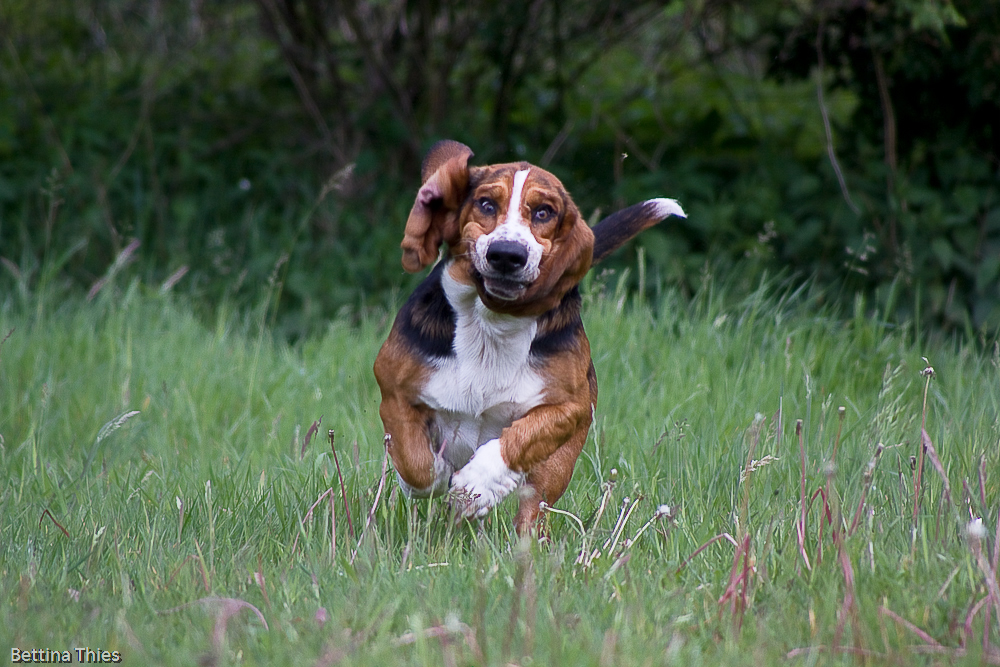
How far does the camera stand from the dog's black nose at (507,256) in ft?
8.78

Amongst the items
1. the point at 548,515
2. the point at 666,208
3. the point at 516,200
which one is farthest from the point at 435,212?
the point at 548,515

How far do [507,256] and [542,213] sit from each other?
0.81 ft

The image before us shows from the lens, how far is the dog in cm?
285

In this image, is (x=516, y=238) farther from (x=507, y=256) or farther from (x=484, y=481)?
(x=484, y=481)

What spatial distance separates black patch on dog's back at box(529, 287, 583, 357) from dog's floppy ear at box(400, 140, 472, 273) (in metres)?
0.37

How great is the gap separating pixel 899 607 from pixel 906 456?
1353 millimetres

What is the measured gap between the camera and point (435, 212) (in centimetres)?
293

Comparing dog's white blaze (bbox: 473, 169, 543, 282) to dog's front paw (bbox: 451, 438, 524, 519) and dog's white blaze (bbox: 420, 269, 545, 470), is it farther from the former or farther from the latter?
dog's front paw (bbox: 451, 438, 524, 519)

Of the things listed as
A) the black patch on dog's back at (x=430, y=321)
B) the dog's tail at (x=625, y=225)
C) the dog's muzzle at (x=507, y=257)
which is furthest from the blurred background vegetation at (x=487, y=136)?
the dog's muzzle at (x=507, y=257)

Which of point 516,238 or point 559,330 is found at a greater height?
point 516,238

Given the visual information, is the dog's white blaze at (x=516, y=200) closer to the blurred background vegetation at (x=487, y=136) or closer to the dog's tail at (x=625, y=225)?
the dog's tail at (x=625, y=225)

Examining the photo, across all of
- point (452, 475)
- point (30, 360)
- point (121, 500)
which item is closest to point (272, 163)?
point (30, 360)

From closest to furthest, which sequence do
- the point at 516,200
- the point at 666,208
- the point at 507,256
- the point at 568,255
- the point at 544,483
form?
1. the point at 507,256
2. the point at 516,200
3. the point at 568,255
4. the point at 544,483
5. the point at 666,208

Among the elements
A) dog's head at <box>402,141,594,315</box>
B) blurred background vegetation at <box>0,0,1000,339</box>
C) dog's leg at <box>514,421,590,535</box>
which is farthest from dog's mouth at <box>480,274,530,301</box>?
blurred background vegetation at <box>0,0,1000,339</box>
